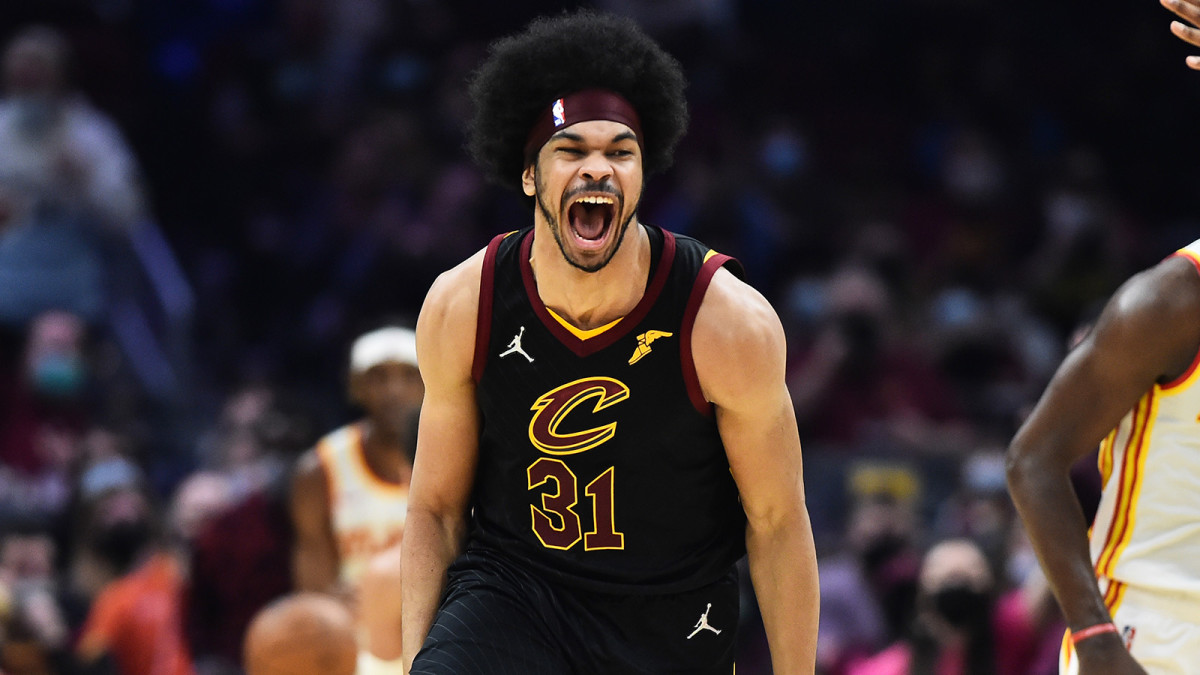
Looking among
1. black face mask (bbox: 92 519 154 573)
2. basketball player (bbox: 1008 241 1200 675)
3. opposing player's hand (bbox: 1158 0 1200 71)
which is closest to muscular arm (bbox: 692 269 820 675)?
basketball player (bbox: 1008 241 1200 675)

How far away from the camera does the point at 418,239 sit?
11.1 metres

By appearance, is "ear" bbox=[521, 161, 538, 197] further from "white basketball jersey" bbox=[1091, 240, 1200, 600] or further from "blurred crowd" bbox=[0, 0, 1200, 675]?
"blurred crowd" bbox=[0, 0, 1200, 675]

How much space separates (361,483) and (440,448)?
3.08 meters

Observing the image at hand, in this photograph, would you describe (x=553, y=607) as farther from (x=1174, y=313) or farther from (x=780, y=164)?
(x=780, y=164)

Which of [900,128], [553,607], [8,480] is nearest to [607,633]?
[553,607]

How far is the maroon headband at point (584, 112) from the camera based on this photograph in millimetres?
3861

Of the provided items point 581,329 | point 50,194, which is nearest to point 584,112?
point 581,329

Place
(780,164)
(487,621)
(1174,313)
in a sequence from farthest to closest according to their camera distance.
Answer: (780,164), (487,621), (1174,313)

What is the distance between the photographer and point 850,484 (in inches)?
336

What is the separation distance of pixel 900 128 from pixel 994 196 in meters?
1.05

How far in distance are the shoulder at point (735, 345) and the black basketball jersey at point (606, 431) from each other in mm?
34

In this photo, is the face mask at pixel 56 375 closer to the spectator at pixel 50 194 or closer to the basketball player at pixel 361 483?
the spectator at pixel 50 194

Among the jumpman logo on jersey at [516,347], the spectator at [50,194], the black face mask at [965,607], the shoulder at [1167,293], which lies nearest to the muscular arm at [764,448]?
the jumpman logo on jersey at [516,347]

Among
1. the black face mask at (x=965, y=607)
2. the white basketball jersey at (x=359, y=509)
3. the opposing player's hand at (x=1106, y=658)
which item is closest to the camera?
the opposing player's hand at (x=1106, y=658)
